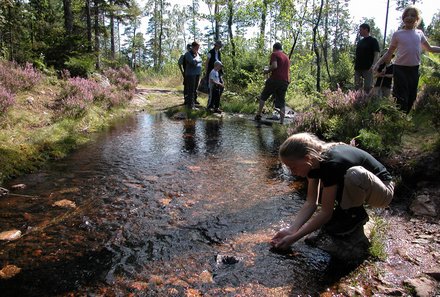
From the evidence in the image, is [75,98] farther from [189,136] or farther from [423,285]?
[423,285]

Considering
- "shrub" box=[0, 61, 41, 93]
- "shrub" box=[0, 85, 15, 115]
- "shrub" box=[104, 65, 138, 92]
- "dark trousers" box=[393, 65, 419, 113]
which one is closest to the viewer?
"dark trousers" box=[393, 65, 419, 113]

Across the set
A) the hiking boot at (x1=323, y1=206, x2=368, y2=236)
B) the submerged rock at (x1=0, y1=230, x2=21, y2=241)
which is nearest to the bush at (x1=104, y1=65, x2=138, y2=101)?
the submerged rock at (x1=0, y1=230, x2=21, y2=241)

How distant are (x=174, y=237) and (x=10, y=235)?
170 cm

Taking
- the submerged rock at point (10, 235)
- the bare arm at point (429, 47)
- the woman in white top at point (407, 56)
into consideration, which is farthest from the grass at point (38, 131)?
the bare arm at point (429, 47)

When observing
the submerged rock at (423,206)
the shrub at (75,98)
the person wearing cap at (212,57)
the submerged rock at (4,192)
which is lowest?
the submerged rock at (4,192)

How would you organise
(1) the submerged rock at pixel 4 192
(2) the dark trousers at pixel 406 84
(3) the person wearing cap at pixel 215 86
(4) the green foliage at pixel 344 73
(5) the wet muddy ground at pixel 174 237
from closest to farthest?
1. (5) the wet muddy ground at pixel 174 237
2. (1) the submerged rock at pixel 4 192
3. (2) the dark trousers at pixel 406 84
4. (3) the person wearing cap at pixel 215 86
5. (4) the green foliage at pixel 344 73

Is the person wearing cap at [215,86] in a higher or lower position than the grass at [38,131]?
higher

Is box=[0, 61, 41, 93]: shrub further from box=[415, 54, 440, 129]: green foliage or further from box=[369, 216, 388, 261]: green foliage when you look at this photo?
box=[415, 54, 440, 129]: green foliage

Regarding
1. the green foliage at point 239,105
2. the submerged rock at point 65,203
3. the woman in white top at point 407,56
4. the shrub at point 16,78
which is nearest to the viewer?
the submerged rock at point 65,203

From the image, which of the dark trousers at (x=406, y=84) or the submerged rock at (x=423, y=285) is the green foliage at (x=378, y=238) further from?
the dark trousers at (x=406, y=84)

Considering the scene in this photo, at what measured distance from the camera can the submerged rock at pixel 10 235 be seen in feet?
11.1

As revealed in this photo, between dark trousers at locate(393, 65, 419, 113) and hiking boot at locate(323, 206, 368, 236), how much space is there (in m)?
3.48

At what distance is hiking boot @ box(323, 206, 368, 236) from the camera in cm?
315

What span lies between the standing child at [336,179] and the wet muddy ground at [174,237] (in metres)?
0.36
